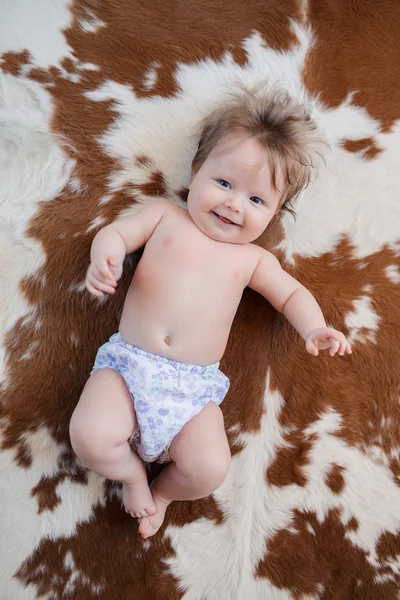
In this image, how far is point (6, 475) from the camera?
1.24m

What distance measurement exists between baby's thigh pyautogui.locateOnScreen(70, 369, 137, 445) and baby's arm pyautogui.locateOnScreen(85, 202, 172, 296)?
186mm

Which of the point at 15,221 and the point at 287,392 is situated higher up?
the point at 15,221

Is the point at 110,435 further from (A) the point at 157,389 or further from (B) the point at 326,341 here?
(B) the point at 326,341

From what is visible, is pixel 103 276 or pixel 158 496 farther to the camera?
pixel 158 496

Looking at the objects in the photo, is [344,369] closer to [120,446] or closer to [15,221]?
[120,446]

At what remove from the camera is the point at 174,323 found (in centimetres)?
119

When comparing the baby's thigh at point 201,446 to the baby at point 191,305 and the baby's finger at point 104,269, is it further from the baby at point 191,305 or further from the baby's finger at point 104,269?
the baby's finger at point 104,269

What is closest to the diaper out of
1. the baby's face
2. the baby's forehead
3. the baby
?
the baby

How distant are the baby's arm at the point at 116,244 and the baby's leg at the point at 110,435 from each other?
195 millimetres

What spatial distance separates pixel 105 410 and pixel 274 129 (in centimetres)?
67

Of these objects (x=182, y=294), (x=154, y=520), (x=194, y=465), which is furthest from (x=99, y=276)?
(x=154, y=520)

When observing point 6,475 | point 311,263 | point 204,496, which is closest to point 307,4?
point 311,263

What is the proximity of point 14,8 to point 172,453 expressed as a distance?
1011 millimetres

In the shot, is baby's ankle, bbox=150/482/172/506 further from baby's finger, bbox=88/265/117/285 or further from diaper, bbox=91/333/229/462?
baby's finger, bbox=88/265/117/285
